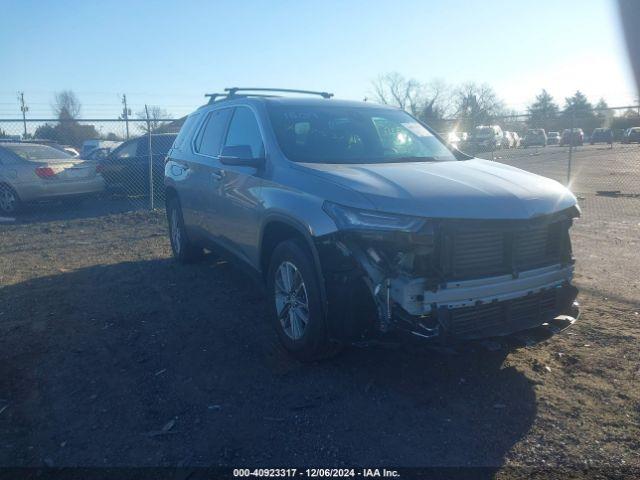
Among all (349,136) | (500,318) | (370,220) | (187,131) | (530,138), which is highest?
(530,138)

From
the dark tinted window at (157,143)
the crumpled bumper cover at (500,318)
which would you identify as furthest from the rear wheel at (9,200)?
the crumpled bumper cover at (500,318)

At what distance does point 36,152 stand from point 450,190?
38.0 feet

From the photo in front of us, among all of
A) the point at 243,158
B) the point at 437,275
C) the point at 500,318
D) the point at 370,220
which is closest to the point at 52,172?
the point at 243,158

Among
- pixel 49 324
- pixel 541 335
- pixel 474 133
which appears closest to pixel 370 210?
pixel 541 335

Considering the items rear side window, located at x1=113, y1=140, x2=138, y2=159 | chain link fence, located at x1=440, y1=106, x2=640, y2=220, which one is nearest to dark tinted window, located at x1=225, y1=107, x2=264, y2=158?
chain link fence, located at x1=440, y1=106, x2=640, y2=220

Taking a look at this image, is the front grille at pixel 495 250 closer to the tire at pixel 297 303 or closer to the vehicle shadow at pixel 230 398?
the vehicle shadow at pixel 230 398

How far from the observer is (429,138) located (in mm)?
5371

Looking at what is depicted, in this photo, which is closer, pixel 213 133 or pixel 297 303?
pixel 297 303

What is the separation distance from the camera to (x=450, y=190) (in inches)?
141

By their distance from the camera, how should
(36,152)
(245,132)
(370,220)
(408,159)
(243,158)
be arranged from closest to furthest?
(370,220), (243,158), (408,159), (245,132), (36,152)

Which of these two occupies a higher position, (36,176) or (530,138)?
(530,138)

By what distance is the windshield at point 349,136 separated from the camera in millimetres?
4609

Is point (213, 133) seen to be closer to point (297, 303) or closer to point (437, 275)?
point (297, 303)

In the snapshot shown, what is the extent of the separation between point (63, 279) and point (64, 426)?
3.81m
